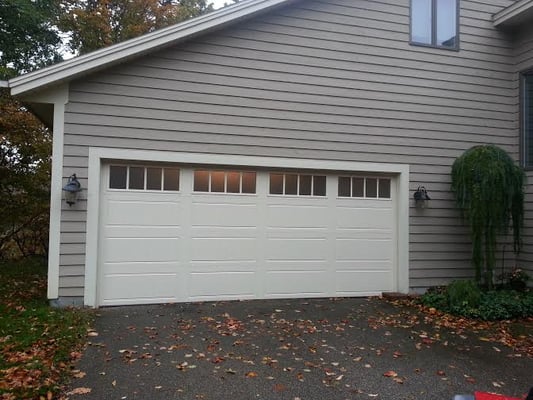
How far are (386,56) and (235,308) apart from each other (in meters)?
4.82

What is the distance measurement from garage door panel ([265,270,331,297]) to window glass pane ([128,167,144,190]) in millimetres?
2378

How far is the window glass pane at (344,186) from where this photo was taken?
6961mm

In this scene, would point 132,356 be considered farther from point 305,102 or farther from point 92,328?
point 305,102

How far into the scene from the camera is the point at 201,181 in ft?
20.9

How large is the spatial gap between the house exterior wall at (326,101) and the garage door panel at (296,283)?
1625mm

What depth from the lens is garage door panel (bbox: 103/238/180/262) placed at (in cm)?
600

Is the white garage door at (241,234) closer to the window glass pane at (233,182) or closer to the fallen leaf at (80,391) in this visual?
the window glass pane at (233,182)

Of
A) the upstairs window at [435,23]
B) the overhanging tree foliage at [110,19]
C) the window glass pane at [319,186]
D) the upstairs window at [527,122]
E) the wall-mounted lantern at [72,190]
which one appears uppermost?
the overhanging tree foliage at [110,19]

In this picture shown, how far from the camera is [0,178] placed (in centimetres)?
936

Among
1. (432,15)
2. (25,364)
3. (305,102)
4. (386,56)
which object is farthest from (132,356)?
(432,15)

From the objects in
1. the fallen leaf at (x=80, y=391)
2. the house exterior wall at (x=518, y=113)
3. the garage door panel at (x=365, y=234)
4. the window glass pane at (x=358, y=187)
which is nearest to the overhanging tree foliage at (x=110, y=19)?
the window glass pane at (x=358, y=187)

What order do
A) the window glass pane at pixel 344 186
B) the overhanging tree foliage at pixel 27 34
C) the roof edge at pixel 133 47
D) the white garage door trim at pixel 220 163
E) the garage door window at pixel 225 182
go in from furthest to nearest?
the overhanging tree foliage at pixel 27 34 < the window glass pane at pixel 344 186 < the garage door window at pixel 225 182 < the white garage door trim at pixel 220 163 < the roof edge at pixel 133 47

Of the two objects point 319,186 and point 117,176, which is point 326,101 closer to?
point 319,186

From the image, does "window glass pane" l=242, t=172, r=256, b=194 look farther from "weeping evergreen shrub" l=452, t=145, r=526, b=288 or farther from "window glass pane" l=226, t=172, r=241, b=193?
"weeping evergreen shrub" l=452, t=145, r=526, b=288
